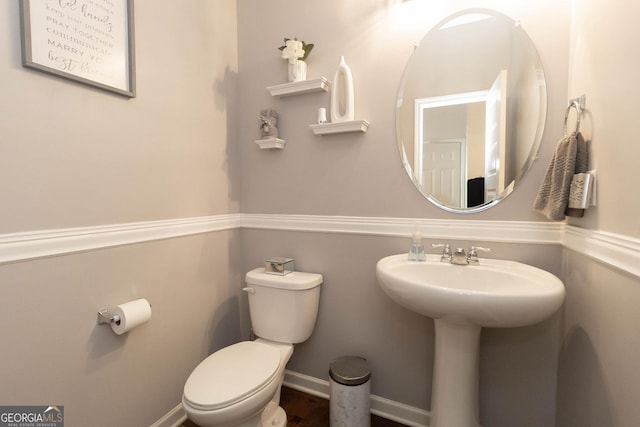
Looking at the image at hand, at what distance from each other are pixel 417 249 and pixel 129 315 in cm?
121

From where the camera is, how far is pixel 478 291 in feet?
2.97

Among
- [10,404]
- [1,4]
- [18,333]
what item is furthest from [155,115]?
[10,404]

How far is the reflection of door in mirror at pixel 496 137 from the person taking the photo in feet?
4.17

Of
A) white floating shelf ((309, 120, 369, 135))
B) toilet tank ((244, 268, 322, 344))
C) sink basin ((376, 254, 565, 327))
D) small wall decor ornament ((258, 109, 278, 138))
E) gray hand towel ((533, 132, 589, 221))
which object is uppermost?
small wall decor ornament ((258, 109, 278, 138))

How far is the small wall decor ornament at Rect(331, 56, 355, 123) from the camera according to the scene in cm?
146

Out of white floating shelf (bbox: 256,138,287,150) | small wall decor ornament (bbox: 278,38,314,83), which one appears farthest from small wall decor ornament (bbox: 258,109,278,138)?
small wall decor ornament (bbox: 278,38,314,83)

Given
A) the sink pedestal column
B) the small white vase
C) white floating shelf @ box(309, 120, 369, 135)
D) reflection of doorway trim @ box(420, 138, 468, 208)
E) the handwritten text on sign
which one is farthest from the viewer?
the small white vase

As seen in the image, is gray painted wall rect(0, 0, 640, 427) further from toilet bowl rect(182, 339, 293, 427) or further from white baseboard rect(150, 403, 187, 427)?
toilet bowl rect(182, 339, 293, 427)

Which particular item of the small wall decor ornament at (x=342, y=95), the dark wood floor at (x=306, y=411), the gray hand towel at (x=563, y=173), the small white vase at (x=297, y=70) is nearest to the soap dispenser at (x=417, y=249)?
the gray hand towel at (x=563, y=173)

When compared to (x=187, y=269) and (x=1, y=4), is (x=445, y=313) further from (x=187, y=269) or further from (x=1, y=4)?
(x=1, y=4)

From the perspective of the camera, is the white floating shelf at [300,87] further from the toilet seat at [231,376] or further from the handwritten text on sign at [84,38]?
the toilet seat at [231,376]

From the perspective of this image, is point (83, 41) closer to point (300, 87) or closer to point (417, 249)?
point (300, 87)

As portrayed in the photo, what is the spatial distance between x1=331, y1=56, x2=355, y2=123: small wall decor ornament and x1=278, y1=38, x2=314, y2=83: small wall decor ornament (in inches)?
7.5

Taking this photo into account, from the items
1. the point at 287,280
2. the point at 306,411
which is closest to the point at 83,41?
the point at 287,280
